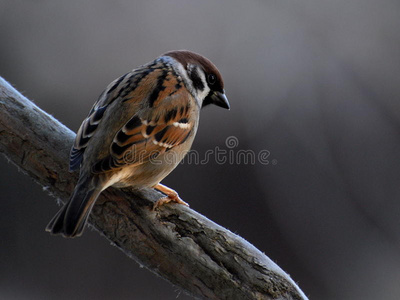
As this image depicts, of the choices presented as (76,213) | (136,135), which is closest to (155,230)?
(76,213)

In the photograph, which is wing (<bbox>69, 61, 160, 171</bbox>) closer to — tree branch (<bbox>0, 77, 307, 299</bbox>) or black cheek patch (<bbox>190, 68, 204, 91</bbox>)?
tree branch (<bbox>0, 77, 307, 299</bbox>)

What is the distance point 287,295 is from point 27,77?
4.91 metres

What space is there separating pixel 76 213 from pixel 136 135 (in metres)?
0.61

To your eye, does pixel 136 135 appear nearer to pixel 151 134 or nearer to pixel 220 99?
pixel 151 134

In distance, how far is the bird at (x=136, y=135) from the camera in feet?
8.64

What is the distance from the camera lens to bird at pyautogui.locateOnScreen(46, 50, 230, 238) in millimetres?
2635

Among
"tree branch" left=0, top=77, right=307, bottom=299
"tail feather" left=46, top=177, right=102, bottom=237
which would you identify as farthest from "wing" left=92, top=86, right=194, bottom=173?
"tree branch" left=0, top=77, right=307, bottom=299

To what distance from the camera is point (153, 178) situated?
301cm

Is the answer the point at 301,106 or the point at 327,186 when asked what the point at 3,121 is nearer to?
the point at 327,186

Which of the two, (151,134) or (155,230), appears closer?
(155,230)

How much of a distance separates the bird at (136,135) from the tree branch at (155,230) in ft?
0.40

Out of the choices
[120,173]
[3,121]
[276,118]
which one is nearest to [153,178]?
[120,173]

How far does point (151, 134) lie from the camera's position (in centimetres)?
300

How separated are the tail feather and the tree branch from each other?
0.17m
